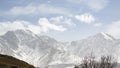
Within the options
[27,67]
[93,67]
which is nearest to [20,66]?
[27,67]

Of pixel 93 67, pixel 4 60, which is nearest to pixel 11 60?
pixel 4 60

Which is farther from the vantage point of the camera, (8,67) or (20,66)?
(20,66)

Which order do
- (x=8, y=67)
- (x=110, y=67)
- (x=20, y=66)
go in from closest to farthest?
(x=8, y=67) → (x=20, y=66) → (x=110, y=67)

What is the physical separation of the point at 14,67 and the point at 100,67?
41930 millimetres

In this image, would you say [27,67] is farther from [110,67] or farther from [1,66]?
[110,67]

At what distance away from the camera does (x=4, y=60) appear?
46812 mm

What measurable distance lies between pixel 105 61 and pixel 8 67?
4175 centimetres

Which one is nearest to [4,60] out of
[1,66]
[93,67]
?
[1,66]

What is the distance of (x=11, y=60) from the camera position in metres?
48.4

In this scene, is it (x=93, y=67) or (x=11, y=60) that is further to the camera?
(x=93, y=67)

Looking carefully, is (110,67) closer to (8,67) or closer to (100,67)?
(100,67)

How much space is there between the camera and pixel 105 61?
77.4 meters

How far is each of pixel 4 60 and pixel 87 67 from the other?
39.3 metres

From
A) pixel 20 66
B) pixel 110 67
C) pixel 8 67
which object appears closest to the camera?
pixel 8 67
